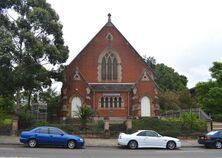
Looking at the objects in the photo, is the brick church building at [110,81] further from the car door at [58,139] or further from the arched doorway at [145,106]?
the car door at [58,139]

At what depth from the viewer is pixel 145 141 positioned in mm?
24672

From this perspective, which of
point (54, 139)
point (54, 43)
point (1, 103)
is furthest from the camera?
point (1, 103)

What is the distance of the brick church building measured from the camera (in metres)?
44.8

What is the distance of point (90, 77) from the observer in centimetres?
4706

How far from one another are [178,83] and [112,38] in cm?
3556

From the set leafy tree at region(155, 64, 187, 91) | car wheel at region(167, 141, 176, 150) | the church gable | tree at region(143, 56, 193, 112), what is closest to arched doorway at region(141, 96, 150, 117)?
the church gable

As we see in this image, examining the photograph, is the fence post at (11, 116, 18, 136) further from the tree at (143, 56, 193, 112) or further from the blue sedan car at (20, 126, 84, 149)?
the tree at (143, 56, 193, 112)

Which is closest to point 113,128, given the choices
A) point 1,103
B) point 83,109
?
point 83,109

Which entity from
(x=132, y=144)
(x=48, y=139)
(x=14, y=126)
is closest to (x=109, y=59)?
(x=14, y=126)

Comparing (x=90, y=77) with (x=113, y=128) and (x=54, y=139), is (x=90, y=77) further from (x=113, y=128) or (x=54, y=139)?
(x=54, y=139)

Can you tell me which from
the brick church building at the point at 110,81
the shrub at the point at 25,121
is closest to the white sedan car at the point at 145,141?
the shrub at the point at 25,121

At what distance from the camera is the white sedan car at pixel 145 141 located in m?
24.4

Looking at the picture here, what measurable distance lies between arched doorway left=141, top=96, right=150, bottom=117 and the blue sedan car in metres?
21.9

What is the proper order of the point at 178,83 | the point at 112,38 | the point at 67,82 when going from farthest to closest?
the point at 178,83 < the point at 112,38 < the point at 67,82
